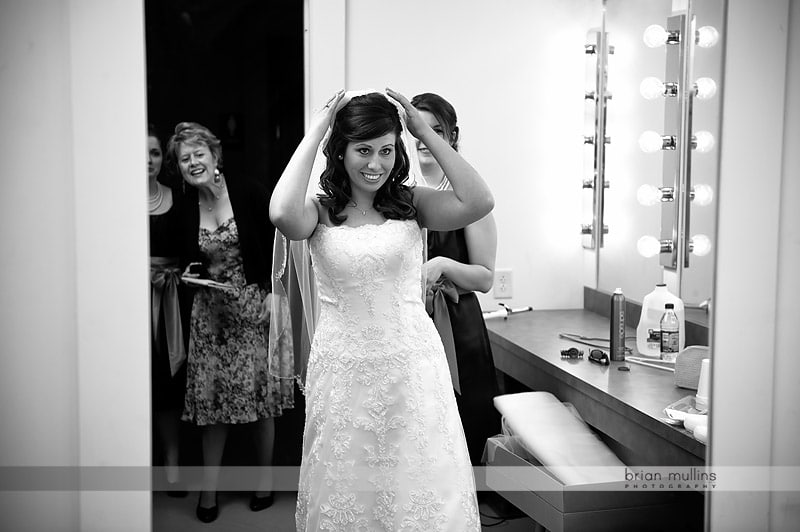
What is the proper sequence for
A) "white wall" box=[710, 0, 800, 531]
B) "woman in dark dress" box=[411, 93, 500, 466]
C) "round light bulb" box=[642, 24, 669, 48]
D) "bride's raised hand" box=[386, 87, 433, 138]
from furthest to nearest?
"round light bulb" box=[642, 24, 669, 48] < "woman in dark dress" box=[411, 93, 500, 466] < "bride's raised hand" box=[386, 87, 433, 138] < "white wall" box=[710, 0, 800, 531]

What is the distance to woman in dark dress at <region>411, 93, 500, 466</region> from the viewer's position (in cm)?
140

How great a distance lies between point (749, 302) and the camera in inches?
42.2

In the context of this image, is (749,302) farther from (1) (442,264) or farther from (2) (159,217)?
(2) (159,217)

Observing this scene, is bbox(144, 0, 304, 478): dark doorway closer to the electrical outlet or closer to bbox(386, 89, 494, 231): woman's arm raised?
bbox(386, 89, 494, 231): woman's arm raised

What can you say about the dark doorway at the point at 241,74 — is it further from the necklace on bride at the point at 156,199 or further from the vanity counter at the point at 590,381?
the vanity counter at the point at 590,381

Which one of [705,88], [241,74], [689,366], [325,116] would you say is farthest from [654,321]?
[241,74]

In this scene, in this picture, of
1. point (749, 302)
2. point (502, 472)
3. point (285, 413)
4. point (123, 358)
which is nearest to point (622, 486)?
point (502, 472)

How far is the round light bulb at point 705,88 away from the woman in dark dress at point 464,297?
659 mm

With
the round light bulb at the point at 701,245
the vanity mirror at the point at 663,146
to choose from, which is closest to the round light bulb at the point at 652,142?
the vanity mirror at the point at 663,146

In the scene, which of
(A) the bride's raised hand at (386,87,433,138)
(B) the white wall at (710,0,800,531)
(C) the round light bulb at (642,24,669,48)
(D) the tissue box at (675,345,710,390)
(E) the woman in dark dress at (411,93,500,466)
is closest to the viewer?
(B) the white wall at (710,0,800,531)

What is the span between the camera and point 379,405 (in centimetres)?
136

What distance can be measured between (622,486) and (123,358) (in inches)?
39.4

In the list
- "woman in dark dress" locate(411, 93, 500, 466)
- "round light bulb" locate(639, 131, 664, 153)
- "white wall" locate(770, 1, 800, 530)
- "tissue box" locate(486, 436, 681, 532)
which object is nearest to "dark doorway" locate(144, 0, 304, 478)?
"woman in dark dress" locate(411, 93, 500, 466)

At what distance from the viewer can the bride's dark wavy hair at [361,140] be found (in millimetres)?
1312
